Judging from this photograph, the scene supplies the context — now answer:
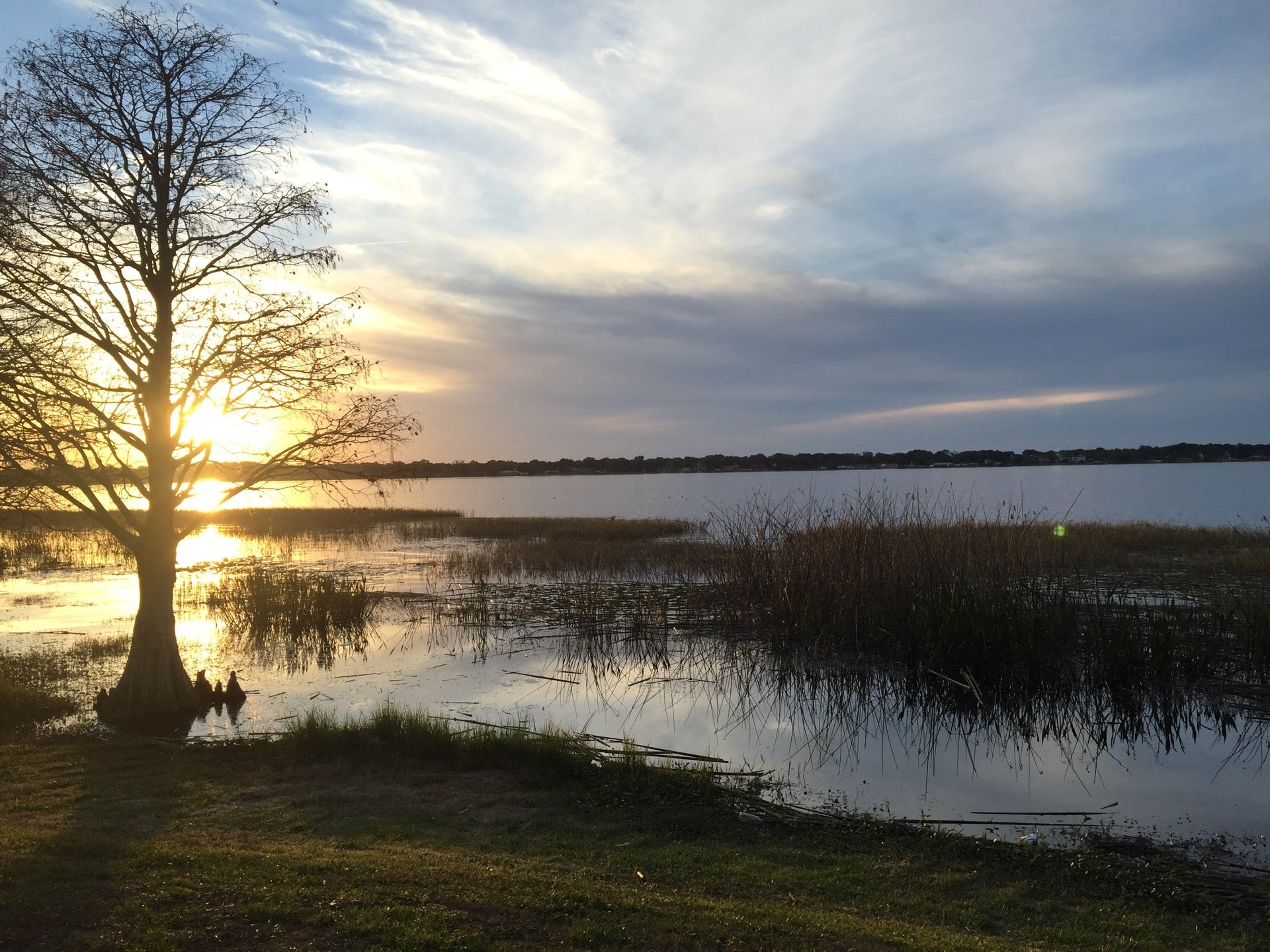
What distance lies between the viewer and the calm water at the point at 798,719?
884 cm

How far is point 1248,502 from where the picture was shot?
55.6 meters

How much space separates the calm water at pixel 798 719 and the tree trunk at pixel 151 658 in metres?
0.59

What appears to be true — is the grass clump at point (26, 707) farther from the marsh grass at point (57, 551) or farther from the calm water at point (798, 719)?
the marsh grass at point (57, 551)

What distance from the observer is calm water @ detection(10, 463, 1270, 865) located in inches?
348

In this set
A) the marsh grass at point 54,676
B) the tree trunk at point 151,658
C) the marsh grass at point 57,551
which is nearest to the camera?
the tree trunk at point 151,658

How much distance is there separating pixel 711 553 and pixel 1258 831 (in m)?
17.9

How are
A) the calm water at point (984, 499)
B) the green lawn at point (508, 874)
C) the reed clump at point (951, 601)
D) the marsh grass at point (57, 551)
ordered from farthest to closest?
the calm water at point (984, 499)
the marsh grass at point (57, 551)
the reed clump at point (951, 601)
the green lawn at point (508, 874)

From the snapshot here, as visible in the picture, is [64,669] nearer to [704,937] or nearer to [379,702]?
[379,702]

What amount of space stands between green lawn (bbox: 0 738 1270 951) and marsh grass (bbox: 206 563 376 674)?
772cm

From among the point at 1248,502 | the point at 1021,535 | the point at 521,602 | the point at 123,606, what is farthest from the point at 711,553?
the point at 1248,502

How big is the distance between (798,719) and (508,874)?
6913mm

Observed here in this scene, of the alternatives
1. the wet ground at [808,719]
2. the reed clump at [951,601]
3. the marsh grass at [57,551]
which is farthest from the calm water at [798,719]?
the marsh grass at [57,551]

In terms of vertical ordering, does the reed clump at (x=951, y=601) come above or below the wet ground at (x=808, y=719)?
above

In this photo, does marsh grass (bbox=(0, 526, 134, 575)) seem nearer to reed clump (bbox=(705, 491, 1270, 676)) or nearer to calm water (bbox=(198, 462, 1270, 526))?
calm water (bbox=(198, 462, 1270, 526))
